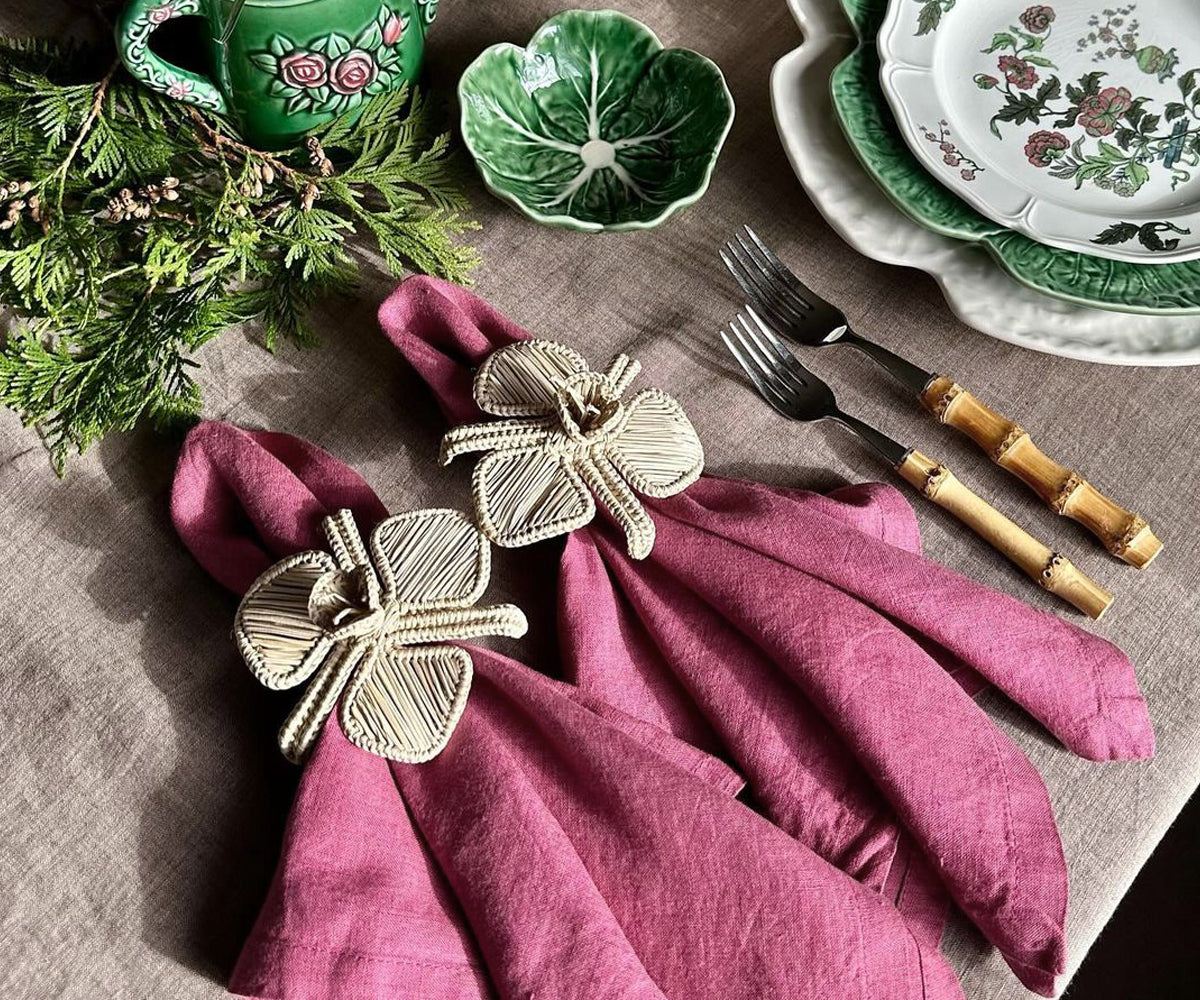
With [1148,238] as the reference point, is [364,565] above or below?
below

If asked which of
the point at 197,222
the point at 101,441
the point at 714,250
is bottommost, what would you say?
the point at 101,441

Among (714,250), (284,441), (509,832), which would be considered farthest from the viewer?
(714,250)

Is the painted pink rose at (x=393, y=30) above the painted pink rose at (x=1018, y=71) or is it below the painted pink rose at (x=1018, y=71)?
below

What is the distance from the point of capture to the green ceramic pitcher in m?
0.67

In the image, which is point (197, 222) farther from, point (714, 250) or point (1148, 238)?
point (1148, 238)

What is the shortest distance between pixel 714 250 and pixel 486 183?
0.55 feet

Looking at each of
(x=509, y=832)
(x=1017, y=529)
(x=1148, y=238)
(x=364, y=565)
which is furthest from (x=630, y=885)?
(x=1148, y=238)

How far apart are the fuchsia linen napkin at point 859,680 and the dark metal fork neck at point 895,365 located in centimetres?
10

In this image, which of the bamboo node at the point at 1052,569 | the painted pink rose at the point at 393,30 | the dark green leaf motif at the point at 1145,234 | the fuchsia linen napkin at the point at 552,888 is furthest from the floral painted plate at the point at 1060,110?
the fuchsia linen napkin at the point at 552,888

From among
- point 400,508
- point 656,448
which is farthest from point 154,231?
point 656,448

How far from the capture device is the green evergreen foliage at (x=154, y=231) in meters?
0.71

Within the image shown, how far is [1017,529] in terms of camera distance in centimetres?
71

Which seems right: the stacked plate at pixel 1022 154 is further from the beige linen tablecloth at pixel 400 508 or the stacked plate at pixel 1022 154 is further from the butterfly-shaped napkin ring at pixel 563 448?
the butterfly-shaped napkin ring at pixel 563 448

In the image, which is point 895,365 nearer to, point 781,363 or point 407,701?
point 781,363
